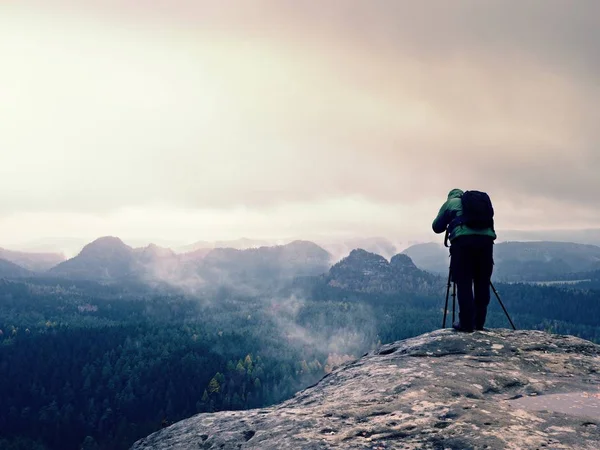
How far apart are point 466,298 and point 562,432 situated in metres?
6.95

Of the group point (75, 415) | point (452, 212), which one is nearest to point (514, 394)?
point (452, 212)

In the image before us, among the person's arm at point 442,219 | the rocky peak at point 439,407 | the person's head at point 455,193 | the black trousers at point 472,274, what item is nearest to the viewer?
the rocky peak at point 439,407

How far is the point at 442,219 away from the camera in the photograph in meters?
15.4

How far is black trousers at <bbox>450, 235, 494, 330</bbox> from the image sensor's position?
557 inches

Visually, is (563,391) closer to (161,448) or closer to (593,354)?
(593,354)

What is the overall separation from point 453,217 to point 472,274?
212cm

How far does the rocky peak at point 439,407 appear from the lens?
7445 millimetres

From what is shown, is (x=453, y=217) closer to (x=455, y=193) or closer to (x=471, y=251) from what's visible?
(x=455, y=193)

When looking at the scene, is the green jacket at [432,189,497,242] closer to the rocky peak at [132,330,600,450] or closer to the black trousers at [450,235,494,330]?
the black trousers at [450,235,494,330]

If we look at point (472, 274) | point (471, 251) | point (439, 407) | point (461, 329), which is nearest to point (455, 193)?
point (471, 251)

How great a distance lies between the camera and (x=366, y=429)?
8023mm

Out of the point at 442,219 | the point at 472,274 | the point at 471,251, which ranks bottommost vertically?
the point at 472,274

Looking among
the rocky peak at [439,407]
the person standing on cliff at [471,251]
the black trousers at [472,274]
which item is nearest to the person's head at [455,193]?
the person standing on cliff at [471,251]

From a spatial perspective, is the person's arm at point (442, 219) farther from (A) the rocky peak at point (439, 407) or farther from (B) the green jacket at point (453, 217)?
(A) the rocky peak at point (439, 407)
